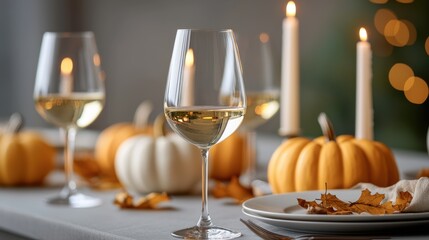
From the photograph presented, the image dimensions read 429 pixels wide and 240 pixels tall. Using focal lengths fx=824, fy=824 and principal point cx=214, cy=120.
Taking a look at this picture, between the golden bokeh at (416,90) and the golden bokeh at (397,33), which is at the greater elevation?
the golden bokeh at (397,33)

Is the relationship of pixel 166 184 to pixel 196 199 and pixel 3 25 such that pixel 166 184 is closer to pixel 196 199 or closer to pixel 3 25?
pixel 196 199

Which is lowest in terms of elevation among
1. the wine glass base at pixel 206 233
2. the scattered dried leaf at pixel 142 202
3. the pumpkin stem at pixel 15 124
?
the scattered dried leaf at pixel 142 202

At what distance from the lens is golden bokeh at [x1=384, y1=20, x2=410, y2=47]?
360 centimetres

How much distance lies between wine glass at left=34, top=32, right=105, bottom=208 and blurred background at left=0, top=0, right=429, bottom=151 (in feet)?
3.91

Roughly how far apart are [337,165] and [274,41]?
119 centimetres

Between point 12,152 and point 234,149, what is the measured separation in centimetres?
53

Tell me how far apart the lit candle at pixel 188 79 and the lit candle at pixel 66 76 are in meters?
0.53

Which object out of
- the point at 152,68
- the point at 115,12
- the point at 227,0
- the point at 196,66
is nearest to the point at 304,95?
the point at 227,0

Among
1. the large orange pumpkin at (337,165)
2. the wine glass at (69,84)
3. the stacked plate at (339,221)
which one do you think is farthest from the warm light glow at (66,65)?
the stacked plate at (339,221)

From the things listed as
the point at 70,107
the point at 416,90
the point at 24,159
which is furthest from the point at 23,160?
the point at 416,90

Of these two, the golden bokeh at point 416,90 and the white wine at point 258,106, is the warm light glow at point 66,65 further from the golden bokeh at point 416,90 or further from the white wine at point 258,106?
the golden bokeh at point 416,90

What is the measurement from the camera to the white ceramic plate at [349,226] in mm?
1091

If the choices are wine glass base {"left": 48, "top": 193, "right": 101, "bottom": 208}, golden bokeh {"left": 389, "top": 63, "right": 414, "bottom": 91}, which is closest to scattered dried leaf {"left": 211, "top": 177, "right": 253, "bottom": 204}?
wine glass base {"left": 48, "top": 193, "right": 101, "bottom": 208}

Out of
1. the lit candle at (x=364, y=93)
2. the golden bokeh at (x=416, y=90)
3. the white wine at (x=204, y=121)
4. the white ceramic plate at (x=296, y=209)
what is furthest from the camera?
the golden bokeh at (x=416, y=90)
